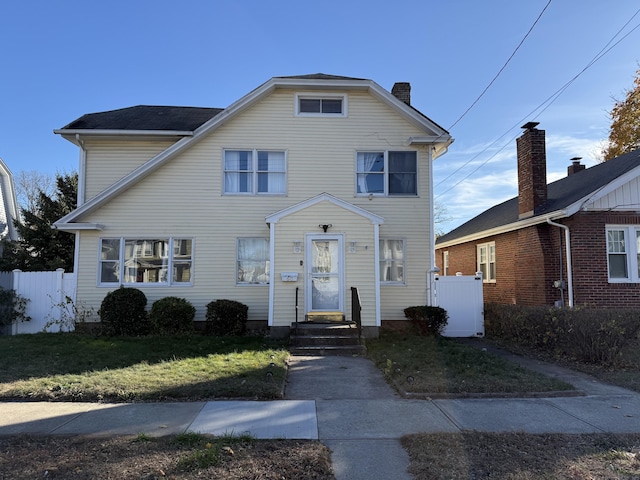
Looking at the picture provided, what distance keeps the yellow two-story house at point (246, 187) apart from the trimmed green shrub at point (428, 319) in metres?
0.74

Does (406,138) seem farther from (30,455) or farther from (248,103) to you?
(30,455)

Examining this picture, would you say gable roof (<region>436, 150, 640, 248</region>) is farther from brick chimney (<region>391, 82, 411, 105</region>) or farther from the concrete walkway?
the concrete walkway

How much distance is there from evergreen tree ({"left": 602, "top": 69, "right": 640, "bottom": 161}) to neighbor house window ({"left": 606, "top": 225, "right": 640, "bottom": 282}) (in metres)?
17.5

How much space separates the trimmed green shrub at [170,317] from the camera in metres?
11.7

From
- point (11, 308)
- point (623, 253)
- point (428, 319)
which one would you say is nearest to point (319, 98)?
point (428, 319)

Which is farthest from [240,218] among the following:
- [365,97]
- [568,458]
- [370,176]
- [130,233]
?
[568,458]

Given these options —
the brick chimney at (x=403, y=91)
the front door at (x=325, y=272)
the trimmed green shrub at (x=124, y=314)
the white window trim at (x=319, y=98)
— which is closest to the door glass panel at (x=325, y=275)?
the front door at (x=325, y=272)

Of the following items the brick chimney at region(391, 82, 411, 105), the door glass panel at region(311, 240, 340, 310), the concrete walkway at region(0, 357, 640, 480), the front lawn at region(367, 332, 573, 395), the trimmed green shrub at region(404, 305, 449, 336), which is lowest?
the concrete walkway at region(0, 357, 640, 480)

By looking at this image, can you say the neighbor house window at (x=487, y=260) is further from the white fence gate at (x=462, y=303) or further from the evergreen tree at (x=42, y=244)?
the evergreen tree at (x=42, y=244)

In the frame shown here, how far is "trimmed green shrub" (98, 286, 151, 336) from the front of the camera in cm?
1184

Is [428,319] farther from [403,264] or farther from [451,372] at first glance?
[451,372]

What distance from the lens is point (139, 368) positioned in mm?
7949

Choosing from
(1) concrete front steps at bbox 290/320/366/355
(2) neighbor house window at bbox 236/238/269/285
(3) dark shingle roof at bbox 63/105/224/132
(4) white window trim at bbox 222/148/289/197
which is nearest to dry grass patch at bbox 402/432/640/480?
(1) concrete front steps at bbox 290/320/366/355

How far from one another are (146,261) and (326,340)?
20.2ft
